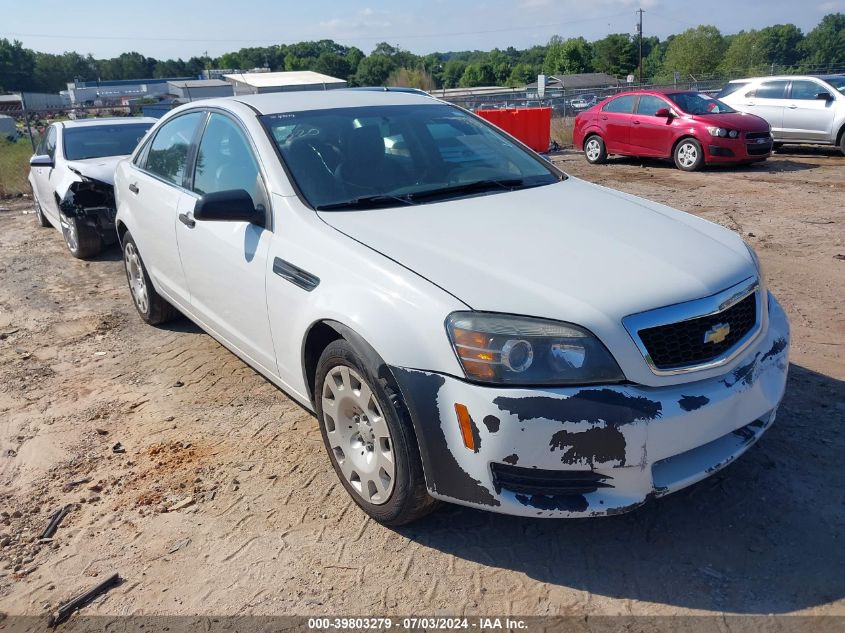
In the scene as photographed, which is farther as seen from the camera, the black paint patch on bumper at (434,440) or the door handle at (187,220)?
the door handle at (187,220)

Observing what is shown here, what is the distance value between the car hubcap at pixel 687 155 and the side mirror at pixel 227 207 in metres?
11.5

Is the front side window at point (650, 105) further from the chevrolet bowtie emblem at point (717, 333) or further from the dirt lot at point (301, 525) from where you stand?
the chevrolet bowtie emblem at point (717, 333)

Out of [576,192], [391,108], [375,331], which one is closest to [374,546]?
[375,331]

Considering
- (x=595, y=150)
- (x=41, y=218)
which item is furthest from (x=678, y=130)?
(x=41, y=218)

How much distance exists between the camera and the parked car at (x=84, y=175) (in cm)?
766

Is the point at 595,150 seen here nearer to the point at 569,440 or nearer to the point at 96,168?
the point at 96,168

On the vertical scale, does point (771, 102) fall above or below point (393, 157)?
below

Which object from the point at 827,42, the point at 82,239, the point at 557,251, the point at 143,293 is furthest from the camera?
the point at 827,42

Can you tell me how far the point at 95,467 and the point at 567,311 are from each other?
2.64 metres

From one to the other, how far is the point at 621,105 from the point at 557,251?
12614 millimetres

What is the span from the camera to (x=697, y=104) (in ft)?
43.8

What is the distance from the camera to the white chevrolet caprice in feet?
7.89

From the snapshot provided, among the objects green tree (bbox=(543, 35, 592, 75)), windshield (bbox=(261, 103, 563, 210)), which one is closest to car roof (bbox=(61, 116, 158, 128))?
windshield (bbox=(261, 103, 563, 210))

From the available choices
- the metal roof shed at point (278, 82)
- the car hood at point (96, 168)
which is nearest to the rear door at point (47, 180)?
the car hood at point (96, 168)
